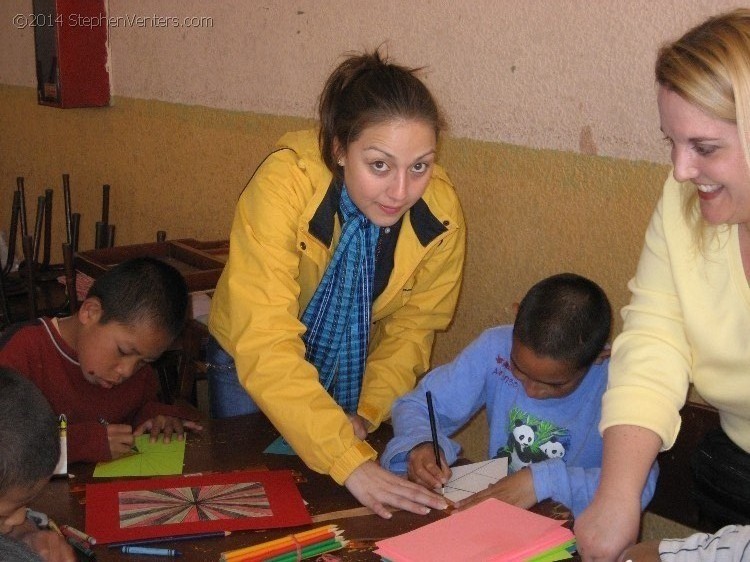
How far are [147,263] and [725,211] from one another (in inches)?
55.0

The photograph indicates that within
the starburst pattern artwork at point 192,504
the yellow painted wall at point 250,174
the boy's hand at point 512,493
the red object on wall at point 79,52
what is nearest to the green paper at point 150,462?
the starburst pattern artwork at point 192,504

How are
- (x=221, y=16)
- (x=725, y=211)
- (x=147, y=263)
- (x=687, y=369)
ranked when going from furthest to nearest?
(x=221, y=16) < (x=147, y=263) < (x=687, y=369) < (x=725, y=211)

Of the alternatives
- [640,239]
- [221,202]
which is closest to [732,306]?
[640,239]

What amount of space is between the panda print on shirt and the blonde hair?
79cm

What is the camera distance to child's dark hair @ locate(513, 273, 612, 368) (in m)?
1.82

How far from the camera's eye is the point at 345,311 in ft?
6.98

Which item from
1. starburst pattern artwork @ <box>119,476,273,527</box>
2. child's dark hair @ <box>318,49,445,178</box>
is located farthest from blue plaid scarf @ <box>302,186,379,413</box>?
starburst pattern artwork @ <box>119,476,273,527</box>

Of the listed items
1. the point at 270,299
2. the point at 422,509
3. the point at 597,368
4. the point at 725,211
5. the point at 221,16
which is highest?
the point at 221,16

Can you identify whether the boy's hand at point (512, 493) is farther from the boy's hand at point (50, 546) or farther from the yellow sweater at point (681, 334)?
the boy's hand at point (50, 546)

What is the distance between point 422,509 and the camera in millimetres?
1591

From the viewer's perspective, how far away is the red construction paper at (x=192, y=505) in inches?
58.3

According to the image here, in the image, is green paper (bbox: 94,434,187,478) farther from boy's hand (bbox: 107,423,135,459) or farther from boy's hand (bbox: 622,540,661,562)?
boy's hand (bbox: 622,540,661,562)

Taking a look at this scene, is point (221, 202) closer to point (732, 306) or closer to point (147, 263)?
point (147, 263)

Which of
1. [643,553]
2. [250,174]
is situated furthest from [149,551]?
[250,174]
